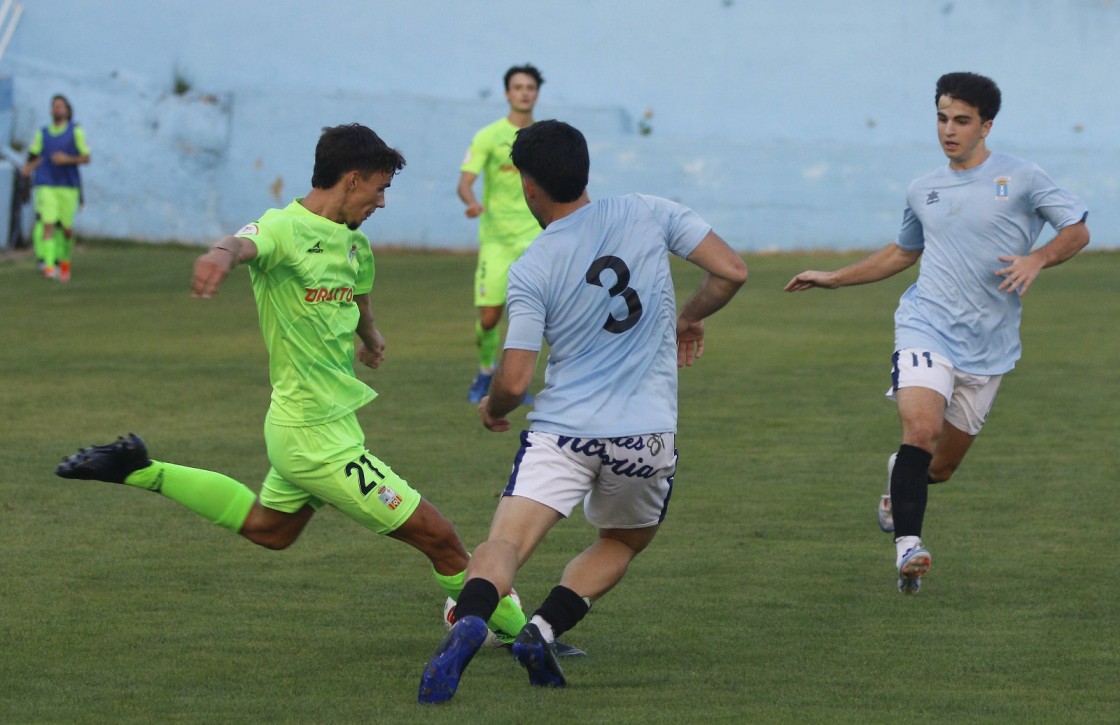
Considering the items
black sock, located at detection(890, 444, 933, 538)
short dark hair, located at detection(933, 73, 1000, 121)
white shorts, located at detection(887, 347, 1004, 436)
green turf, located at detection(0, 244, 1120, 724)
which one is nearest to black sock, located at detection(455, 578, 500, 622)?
green turf, located at detection(0, 244, 1120, 724)

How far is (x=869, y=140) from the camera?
3022 cm

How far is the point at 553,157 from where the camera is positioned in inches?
200

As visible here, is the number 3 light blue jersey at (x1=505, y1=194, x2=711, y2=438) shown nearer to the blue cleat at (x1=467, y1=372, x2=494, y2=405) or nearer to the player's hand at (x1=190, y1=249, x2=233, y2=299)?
the player's hand at (x1=190, y1=249, x2=233, y2=299)

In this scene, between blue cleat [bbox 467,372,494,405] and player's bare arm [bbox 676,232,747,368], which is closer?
player's bare arm [bbox 676,232,747,368]

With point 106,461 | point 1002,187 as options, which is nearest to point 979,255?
point 1002,187

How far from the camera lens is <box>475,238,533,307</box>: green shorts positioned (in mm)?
11867

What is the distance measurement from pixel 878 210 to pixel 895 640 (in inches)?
949

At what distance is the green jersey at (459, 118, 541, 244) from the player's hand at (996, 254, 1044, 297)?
564 centimetres

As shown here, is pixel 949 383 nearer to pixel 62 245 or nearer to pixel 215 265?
pixel 215 265

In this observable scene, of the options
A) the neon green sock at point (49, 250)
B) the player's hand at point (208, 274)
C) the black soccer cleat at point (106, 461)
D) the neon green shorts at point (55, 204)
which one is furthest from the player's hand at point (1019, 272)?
the neon green sock at point (49, 250)

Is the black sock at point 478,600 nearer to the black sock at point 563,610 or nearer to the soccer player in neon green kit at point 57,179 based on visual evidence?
the black sock at point 563,610

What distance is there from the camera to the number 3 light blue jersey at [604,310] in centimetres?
514

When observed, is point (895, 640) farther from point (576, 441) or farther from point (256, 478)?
point (256, 478)

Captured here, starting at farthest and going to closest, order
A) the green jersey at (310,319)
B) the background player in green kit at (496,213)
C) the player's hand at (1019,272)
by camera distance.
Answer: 1. the background player in green kit at (496,213)
2. the player's hand at (1019,272)
3. the green jersey at (310,319)
